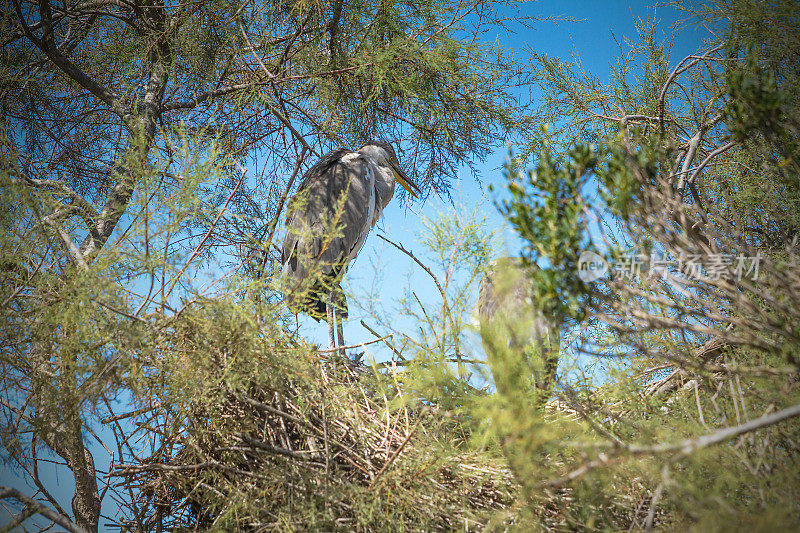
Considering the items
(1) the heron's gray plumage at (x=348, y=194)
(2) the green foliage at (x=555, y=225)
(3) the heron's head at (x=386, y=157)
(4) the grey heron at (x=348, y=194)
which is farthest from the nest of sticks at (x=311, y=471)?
(3) the heron's head at (x=386, y=157)

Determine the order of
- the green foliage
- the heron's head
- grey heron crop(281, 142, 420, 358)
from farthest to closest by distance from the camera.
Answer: the heron's head
grey heron crop(281, 142, 420, 358)
the green foliage

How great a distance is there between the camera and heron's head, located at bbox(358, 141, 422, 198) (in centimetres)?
342

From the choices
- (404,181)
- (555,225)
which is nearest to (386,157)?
(404,181)

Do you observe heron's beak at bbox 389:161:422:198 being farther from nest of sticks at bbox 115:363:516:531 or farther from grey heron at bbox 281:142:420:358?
nest of sticks at bbox 115:363:516:531

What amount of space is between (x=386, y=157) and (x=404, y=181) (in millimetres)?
274

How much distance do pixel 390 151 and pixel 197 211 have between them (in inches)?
85.3

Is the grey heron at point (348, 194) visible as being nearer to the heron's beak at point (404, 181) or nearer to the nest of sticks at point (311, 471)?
the heron's beak at point (404, 181)

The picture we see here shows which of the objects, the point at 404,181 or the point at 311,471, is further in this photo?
the point at 404,181

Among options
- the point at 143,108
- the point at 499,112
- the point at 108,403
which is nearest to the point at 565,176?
the point at 108,403

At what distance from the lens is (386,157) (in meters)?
3.48

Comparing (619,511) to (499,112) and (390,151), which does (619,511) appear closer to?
(499,112)

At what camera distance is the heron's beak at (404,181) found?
360 centimetres

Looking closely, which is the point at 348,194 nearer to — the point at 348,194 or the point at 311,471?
the point at 348,194

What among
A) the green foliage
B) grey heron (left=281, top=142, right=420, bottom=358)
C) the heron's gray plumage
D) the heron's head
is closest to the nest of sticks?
the green foliage
